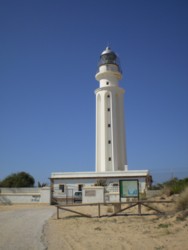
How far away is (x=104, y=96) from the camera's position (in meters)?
42.6

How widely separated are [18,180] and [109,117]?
1953 centimetres

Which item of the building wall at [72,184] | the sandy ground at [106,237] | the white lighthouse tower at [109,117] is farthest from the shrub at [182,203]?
the white lighthouse tower at [109,117]

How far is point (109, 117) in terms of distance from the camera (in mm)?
41844

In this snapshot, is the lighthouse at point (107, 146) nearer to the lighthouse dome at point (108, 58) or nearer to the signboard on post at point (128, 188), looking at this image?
the lighthouse dome at point (108, 58)

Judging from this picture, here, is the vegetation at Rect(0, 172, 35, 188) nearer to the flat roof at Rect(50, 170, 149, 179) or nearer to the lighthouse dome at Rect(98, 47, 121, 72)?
the flat roof at Rect(50, 170, 149, 179)

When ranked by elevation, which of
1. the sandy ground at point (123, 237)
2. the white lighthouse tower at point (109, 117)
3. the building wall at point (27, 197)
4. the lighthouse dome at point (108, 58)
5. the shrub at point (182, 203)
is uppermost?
the lighthouse dome at point (108, 58)

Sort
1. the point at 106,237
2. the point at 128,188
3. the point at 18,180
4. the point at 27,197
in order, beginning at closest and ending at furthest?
the point at 106,237
the point at 128,188
the point at 27,197
the point at 18,180

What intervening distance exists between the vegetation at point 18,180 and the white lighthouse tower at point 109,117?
612 inches

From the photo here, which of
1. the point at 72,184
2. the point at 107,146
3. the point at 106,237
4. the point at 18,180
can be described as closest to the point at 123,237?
the point at 106,237

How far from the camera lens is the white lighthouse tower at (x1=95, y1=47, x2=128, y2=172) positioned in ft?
132

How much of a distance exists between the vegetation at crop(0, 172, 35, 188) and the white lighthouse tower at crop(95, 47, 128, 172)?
15534 mm

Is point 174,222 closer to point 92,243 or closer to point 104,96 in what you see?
point 92,243

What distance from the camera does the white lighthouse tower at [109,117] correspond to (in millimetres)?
40219

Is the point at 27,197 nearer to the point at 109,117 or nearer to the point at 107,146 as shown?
the point at 107,146
